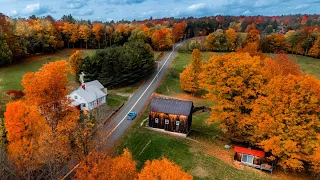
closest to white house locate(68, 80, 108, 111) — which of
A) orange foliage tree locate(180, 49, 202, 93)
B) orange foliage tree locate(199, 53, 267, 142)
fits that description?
orange foliage tree locate(180, 49, 202, 93)

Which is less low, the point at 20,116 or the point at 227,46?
the point at 227,46

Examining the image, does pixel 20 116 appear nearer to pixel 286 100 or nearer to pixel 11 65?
pixel 286 100

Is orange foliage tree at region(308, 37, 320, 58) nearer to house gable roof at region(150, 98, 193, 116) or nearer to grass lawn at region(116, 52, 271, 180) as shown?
grass lawn at region(116, 52, 271, 180)

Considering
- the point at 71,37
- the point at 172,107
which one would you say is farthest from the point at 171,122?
the point at 71,37

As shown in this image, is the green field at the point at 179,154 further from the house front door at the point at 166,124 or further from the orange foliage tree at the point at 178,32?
the orange foliage tree at the point at 178,32

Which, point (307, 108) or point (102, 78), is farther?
point (102, 78)

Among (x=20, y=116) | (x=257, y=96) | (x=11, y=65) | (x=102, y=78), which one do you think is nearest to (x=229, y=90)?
(x=257, y=96)
